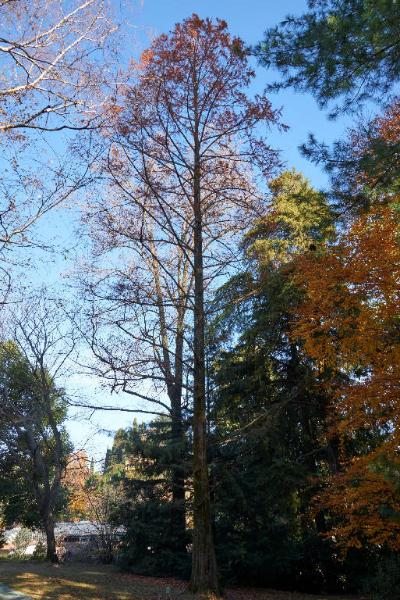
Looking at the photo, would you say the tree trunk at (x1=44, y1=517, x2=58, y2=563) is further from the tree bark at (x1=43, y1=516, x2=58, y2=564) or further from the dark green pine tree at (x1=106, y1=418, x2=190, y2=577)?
the dark green pine tree at (x1=106, y1=418, x2=190, y2=577)

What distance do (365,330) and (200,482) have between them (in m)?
4.68

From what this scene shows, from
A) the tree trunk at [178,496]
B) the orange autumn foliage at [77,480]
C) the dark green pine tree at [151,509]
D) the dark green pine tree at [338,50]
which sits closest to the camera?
the dark green pine tree at [338,50]

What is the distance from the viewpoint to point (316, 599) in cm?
1174

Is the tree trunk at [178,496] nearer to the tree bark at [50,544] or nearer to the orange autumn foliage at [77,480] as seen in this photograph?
the tree bark at [50,544]

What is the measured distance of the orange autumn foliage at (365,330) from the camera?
31.2 feet

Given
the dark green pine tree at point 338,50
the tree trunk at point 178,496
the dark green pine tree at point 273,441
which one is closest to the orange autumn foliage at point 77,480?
the tree trunk at point 178,496

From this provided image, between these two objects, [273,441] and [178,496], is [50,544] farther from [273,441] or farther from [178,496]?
[273,441]

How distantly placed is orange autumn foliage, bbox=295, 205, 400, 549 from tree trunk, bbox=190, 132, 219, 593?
2.54 m

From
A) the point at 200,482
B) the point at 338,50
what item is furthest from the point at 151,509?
the point at 338,50

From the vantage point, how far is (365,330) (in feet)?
33.7

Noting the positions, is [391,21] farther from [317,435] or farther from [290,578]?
[290,578]

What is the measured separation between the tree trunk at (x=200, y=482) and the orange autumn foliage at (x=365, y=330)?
254cm

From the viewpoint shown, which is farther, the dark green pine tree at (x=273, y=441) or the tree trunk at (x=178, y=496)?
the tree trunk at (x=178, y=496)

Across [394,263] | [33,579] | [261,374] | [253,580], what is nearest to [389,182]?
[394,263]
